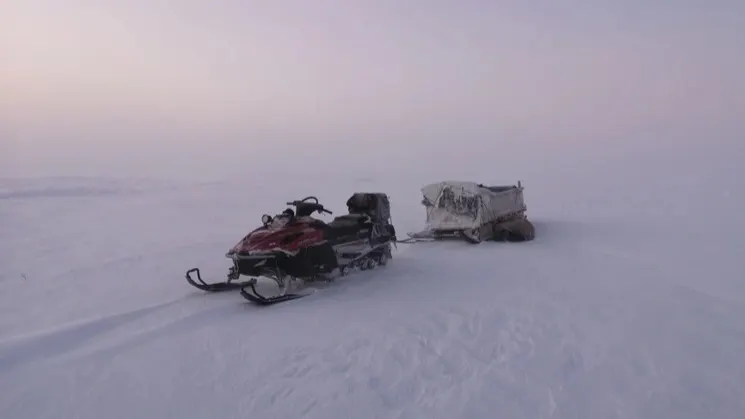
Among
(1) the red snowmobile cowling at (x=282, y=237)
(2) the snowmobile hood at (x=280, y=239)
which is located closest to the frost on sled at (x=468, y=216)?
(1) the red snowmobile cowling at (x=282, y=237)

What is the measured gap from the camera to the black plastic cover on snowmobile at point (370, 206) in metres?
9.27

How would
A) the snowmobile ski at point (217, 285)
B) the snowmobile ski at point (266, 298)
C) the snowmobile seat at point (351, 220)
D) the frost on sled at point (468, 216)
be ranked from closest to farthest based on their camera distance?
the snowmobile ski at point (266, 298), the snowmobile ski at point (217, 285), the snowmobile seat at point (351, 220), the frost on sled at point (468, 216)

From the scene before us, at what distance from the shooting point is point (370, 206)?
366 inches

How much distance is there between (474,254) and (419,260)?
1.13 m

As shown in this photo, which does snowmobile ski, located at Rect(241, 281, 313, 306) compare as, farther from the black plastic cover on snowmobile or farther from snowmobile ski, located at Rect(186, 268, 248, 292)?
the black plastic cover on snowmobile

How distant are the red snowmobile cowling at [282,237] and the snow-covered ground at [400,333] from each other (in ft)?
2.12

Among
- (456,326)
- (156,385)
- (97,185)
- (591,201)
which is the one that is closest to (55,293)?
(156,385)

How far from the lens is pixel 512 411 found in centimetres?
418

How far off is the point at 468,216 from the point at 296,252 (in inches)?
214

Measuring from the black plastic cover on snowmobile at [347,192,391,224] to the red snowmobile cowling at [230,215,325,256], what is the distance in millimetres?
1644

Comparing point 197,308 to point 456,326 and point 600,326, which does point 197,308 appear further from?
point 600,326

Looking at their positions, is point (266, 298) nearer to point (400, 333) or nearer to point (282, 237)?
point (282, 237)

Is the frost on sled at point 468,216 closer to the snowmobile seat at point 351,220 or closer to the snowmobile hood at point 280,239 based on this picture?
the snowmobile seat at point 351,220

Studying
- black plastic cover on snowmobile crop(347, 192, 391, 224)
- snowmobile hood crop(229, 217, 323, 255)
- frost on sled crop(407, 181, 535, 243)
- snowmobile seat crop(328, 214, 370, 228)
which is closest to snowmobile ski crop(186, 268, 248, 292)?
snowmobile hood crop(229, 217, 323, 255)
